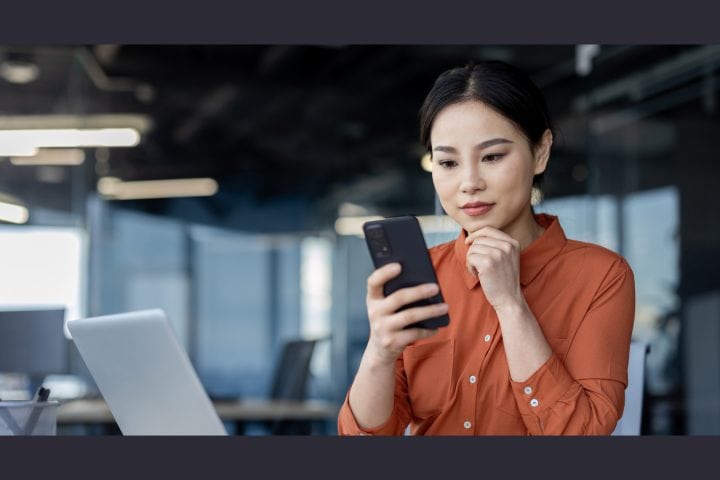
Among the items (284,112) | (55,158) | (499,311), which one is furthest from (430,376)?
(284,112)

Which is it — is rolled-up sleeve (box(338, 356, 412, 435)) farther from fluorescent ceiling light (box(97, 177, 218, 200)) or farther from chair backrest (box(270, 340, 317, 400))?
fluorescent ceiling light (box(97, 177, 218, 200))

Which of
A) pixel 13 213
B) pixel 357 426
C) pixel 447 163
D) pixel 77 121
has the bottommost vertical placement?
pixel 357 426

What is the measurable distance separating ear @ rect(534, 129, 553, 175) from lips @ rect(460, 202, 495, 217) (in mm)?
161

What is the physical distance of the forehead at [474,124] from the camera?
6.19 feet

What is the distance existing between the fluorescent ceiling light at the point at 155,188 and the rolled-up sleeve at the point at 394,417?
6259 mm

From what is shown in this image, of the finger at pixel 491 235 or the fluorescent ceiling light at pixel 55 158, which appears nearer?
the finger at pixel 491 235

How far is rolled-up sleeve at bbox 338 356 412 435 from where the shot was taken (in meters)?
1.86

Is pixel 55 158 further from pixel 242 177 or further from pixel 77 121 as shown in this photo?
pixel 242 177

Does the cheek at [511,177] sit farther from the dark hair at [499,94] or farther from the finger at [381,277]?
the finger at [381,277]

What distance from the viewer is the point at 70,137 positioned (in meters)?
7.46

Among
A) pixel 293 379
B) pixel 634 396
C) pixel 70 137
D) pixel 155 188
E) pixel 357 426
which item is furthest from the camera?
pixel 155 188

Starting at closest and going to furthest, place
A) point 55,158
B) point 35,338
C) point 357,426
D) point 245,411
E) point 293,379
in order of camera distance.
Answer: point 357,426, point 35,338, point 245,411, point 293,379, point 55,158

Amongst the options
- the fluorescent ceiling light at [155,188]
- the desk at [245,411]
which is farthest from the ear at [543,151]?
the fluorescent ceiling light at [155,188]

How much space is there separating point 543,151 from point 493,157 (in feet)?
0.47
